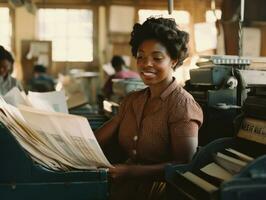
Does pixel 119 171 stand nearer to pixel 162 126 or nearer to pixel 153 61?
pixel 162 126

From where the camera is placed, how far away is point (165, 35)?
6.72 feet

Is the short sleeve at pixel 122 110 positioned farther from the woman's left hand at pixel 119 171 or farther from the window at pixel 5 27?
the window at pixel 5 27

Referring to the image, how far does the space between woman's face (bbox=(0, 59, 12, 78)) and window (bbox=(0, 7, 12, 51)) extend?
165 inches

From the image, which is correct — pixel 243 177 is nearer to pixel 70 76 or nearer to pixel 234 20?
pixel 234 20

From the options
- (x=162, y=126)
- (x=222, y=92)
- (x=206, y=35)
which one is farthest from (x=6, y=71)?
(x=162, y=126)

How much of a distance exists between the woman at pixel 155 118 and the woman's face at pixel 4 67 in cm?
356

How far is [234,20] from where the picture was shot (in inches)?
242

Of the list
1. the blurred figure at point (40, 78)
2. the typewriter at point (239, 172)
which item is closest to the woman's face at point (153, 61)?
the typewriter at point (239, 172)

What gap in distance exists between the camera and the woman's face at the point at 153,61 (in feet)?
6.73

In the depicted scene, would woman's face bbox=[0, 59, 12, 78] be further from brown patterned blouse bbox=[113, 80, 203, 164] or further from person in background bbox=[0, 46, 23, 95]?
brown patterned blouse bbox=[113, 80, 203, 164]

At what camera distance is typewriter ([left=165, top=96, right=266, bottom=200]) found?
1.25 m

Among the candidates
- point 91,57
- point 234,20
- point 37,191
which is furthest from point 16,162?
point 91,57

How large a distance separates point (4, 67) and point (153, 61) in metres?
3.85

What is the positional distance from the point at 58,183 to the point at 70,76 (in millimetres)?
8008
